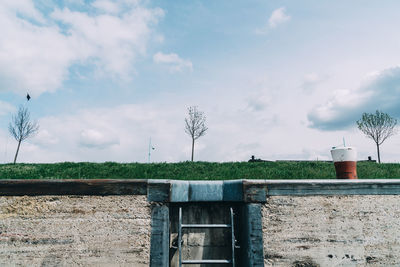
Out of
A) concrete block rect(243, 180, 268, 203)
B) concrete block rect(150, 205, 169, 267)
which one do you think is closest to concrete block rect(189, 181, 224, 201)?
concrete block rect(243, 180, 268, 203)

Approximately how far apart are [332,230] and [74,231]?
4089 mm

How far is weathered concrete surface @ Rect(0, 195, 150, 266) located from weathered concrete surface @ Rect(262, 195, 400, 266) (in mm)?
2074

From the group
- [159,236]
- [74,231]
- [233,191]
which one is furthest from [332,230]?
[74,231]

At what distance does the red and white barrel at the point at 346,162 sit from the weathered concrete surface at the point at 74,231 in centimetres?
347

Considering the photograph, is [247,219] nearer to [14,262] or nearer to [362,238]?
[362,238]

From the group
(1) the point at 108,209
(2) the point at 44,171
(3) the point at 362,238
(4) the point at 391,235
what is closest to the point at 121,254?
(1) the point at 108,209

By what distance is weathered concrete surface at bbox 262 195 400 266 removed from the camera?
169 inches

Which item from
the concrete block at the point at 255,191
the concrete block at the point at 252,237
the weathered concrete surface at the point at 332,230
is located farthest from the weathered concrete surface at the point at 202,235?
the weathered concrete surface at the point at 332,230

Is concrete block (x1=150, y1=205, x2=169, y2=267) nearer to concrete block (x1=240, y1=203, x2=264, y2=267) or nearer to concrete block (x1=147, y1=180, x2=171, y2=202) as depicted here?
concrete block (x1=147, y1=180, x2=171, y2=202)

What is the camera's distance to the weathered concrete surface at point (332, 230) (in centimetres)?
429

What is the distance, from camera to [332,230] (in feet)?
14.3

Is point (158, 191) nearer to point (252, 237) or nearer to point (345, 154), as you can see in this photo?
point (252, 237)

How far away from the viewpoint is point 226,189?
448 centimetres

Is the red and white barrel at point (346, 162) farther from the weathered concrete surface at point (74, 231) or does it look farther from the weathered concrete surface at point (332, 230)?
the weathered concrete surface at point (74, 231)
